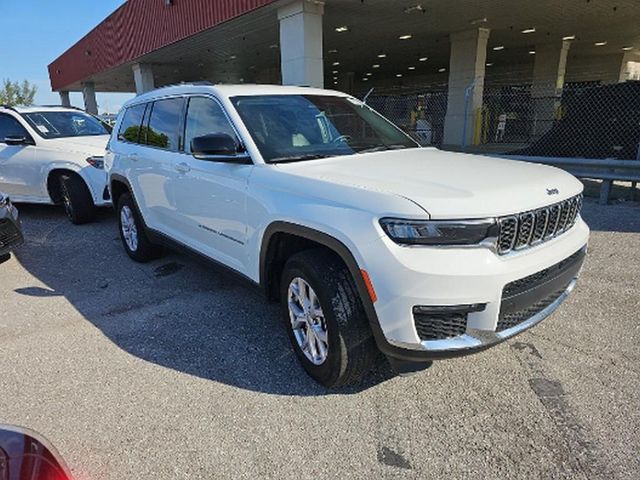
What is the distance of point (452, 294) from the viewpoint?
7.40ft

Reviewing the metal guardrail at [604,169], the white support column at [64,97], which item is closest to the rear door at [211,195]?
the metal guardrail at [604,169]

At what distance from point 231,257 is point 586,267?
3619 millimetres

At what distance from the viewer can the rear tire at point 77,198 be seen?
22.8 feet

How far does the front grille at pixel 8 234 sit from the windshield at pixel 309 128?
11.0 feet

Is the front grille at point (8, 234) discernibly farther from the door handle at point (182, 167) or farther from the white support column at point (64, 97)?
the white support column at point (64, 97)

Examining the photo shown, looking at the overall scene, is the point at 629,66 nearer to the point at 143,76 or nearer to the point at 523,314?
the point at 143,76

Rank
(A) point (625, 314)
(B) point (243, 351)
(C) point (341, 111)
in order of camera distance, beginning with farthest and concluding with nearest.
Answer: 1. (C) point (341, 111)
2. (A) point (625, 314)
3. (B) point (243, 351)

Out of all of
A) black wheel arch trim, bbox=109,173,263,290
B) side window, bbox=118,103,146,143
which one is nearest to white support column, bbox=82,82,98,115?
side window, bbox=118,103,146,143

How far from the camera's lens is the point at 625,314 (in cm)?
369

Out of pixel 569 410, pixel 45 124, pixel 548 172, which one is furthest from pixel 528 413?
pixel 45 124

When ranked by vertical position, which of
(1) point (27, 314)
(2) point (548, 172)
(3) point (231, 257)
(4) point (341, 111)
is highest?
(4) point (341, 111)

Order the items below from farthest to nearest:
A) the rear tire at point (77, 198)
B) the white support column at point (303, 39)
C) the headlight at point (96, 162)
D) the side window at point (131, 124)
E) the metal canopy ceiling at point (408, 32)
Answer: the metal canopy ceiling at point (408, 32), the white support column at point (303, 39), the rear tire at point (77, 198), the headlight at point (96, 162), the side window at point (131, 124)

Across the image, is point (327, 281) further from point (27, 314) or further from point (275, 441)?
point (27, 314)

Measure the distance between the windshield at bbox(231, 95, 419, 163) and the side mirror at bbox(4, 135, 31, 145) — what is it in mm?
5369
